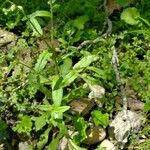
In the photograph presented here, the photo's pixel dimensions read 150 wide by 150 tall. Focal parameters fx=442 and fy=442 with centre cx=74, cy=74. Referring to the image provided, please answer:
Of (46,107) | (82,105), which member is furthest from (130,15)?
(46,107)

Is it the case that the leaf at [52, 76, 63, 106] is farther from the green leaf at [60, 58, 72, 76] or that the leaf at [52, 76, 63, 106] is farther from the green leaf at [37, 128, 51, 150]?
the green leaf at [37, 128, 51, 150]

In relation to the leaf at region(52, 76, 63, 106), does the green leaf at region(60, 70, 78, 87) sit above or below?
above

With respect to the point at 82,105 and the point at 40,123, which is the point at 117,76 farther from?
the point at 40,123

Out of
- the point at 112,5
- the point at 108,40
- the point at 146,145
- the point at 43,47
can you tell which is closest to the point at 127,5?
the point at 112,5

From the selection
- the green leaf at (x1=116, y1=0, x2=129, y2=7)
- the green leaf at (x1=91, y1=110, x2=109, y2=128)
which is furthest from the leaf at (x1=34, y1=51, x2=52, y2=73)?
the green leaf at (x1=116, y1=0, x2=129, y2=7)

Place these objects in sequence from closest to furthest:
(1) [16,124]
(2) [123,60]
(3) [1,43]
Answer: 1. (1) [16,124]
2. (2) [123,60]
3. (3) [1,43]

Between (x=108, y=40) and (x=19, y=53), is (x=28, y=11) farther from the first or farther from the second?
(x=108, y=40)

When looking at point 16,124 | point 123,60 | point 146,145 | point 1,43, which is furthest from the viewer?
point 1,43
